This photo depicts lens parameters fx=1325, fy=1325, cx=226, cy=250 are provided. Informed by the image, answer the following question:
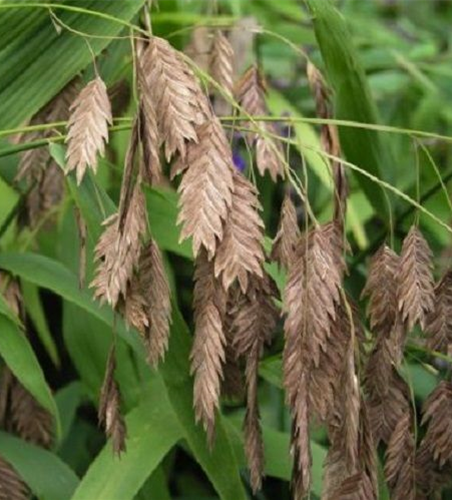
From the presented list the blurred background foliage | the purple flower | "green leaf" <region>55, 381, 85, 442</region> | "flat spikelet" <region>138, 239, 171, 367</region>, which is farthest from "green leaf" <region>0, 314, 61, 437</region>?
the purple flower

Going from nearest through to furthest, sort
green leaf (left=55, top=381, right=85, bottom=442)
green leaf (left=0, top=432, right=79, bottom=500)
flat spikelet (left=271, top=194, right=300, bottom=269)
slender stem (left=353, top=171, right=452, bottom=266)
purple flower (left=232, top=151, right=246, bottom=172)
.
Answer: flat spikelet (left=271, top=194, right=300, bottom=269) < green leaf (left=0, top=432, right=79, bottom=500) < slender stem (left=353, top=171, right=452, bottom=266) < green leaf (left=55, top=381, right=85, bottom=442) < purple flower (left=232, top=151, right=246, bottom=172)

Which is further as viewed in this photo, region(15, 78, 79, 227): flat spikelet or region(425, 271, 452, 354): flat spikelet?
region(15, 78, 79, 227): flat spikelet

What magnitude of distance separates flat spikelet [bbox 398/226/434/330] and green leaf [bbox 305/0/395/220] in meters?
0.32

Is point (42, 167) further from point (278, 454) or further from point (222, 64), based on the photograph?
point (278, 454)

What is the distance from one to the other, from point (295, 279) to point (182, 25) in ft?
2.57

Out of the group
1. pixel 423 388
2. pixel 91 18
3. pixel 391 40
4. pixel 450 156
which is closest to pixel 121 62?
pixel 91 18

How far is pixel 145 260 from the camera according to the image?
37.5 inches

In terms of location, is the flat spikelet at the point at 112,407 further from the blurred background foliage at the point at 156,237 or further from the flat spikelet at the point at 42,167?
the flat spikelet at the point at 42,167

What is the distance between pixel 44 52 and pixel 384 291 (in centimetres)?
41

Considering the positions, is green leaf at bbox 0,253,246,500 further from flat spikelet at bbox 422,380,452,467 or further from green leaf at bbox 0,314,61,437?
flat spikelet at bbox 422,380,452,467

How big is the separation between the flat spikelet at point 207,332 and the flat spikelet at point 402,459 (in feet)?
0.49

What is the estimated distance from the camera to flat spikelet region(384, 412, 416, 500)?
3.24ft

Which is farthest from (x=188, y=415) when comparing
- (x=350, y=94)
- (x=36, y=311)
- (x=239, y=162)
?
(x=239, y=162)

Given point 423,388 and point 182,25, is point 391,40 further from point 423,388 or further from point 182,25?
point 423,388
